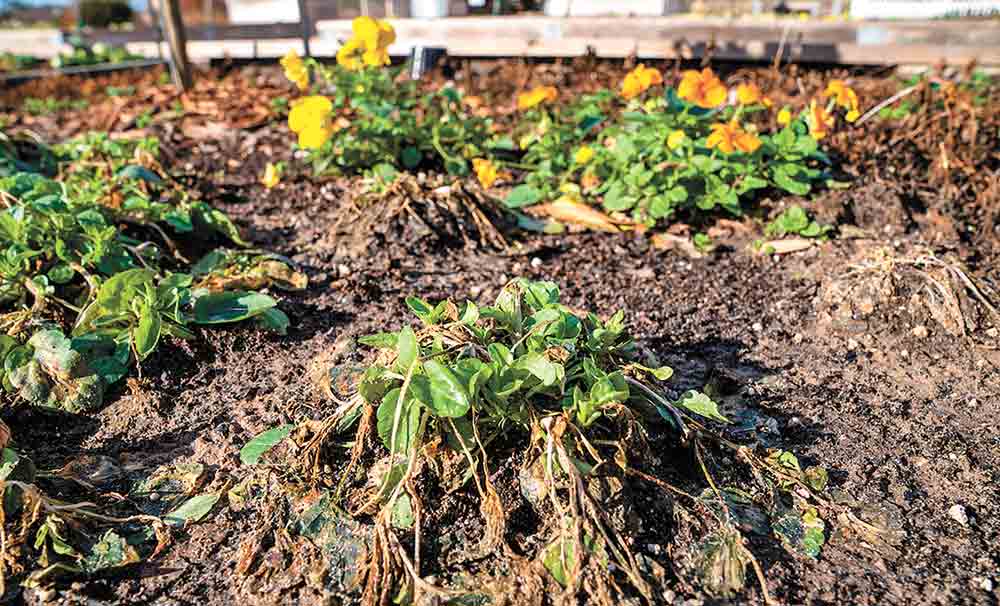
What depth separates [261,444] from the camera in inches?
73.3

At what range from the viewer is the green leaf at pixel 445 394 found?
160 cm

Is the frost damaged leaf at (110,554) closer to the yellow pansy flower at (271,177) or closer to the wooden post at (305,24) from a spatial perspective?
the yellow pansy flower at (271,177)

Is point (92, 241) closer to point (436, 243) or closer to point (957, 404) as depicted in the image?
point (436, 243)

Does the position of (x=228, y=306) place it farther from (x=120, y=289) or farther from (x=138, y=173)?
(x=138, y=173)

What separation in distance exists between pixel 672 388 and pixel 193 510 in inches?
53.2

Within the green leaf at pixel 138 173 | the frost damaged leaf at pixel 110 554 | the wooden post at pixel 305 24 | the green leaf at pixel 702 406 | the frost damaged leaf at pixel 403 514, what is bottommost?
the frost damaged leaf at pixel 110 554

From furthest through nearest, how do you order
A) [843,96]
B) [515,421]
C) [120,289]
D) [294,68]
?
[294,68] < [843,96] < [120,289] < [515,421]

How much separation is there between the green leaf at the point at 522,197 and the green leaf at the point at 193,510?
6.88 feet

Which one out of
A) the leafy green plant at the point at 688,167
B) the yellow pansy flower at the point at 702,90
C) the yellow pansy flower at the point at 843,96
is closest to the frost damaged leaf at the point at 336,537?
the leafy green plant at the point at 688,167

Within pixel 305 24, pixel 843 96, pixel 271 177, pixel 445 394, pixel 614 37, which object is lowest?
pixel 445 394

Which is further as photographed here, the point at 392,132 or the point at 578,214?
the point at 392,132

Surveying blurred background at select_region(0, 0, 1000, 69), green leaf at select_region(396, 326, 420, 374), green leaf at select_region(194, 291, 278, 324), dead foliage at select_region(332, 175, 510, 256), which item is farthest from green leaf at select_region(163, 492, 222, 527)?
blurred background at select_region(0, 0, 1000, 69)

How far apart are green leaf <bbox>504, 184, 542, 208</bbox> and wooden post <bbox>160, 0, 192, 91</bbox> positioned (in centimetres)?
343

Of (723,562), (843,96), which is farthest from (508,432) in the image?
(843,96)
